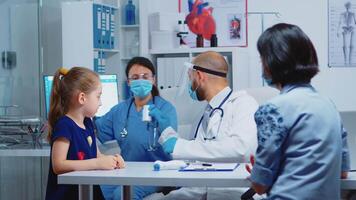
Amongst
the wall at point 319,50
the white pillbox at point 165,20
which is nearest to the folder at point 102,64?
the white pillbox at point 165,20

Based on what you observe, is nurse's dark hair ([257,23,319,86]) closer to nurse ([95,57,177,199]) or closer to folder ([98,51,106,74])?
nurse ([95,57,177,199])

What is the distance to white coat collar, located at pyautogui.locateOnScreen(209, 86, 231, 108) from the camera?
293 centimetres

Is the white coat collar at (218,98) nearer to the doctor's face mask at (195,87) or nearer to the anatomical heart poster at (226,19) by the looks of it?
the doctor's face mask at (195,87)

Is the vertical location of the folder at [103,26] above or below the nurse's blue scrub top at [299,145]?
above

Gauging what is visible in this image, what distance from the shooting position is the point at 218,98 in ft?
9.65

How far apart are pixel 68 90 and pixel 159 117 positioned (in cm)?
60

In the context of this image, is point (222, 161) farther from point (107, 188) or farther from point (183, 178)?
point (107, 188)

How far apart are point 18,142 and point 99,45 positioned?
4.37 ft

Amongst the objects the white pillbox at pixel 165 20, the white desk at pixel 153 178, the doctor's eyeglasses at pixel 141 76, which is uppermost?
the white pillbox at pixel 165 20

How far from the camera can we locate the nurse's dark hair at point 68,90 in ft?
8.46

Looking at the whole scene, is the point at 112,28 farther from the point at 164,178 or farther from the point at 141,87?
the point at 164,178

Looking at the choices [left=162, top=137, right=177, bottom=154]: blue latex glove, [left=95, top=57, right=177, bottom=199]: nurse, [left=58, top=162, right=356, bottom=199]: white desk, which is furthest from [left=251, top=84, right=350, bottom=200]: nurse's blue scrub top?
[left=95, top=57, right=177, bottom=199]: nurse

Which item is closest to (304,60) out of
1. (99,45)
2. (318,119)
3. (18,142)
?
(318,119)

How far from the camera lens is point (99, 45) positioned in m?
4.95
